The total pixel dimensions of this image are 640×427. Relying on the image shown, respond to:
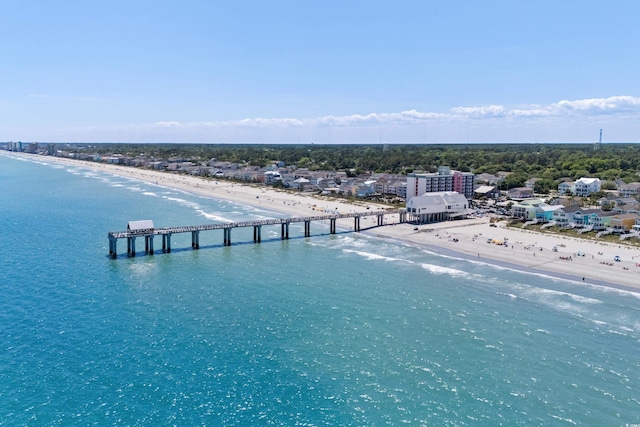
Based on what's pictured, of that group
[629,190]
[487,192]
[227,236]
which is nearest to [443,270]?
[227,236]

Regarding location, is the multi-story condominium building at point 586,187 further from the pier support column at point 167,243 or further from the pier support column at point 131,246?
the pier support column at point 131,246

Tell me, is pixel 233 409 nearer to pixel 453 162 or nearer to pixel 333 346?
pixel 333 346

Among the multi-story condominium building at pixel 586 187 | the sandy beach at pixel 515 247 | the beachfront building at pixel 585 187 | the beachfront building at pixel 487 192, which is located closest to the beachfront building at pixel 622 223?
the sandy beach at pixel 515 247

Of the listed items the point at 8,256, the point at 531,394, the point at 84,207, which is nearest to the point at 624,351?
the point at 531,394

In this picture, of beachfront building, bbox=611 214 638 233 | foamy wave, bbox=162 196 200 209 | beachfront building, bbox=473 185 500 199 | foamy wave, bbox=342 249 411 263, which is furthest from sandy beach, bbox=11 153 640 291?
beachfront building, bbox=473 185 500 199

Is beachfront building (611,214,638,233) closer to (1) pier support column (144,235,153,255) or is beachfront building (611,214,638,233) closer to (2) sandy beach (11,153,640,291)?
(2) sandy beach (11,153,640,291)

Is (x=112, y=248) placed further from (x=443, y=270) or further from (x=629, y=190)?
(x=629, y=190)
